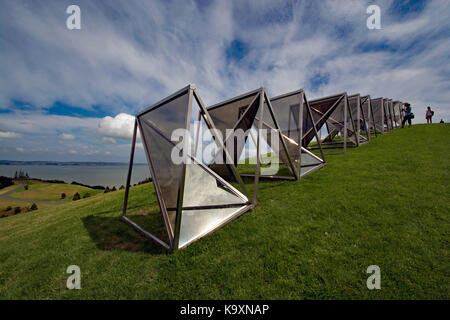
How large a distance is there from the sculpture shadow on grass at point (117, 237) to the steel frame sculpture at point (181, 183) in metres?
0.20

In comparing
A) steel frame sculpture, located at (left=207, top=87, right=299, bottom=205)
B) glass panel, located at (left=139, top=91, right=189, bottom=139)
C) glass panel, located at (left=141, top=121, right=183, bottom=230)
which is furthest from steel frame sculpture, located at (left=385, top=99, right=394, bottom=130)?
glass panel, located at (left=141, top=121, right=183, bottom=230)

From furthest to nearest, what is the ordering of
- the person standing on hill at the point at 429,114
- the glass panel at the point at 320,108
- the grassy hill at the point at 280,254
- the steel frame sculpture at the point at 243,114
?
the person standing on hill at the point at 429,114 < the glass panel at the point at 320,108 < the steel frame sculpture at the point at 243,114 < the grassy hill at the point at 280,254

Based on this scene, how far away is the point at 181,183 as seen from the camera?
13.4 feet

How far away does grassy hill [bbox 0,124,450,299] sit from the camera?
3100 millimetres

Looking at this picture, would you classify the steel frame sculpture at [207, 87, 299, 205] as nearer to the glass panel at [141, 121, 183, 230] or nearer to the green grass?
the glass panel at [141, 121, 183, 230]

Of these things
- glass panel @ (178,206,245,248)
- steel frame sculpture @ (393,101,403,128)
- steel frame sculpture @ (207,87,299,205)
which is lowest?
glass panel @ (178,206,245,248)

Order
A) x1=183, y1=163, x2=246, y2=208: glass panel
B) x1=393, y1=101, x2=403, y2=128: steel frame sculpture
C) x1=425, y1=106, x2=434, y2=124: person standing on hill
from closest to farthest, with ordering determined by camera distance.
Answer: x1=183, y1=163, x2=246, y2=208: glass panel → x1=425, y1=106, x2=434, y2=124: person standing on hill → x1=393, y1=101, x2=403, y2=128: steel frame sculpture

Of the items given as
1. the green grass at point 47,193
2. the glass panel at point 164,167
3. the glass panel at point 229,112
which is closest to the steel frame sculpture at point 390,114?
the glass panel at point 229,112

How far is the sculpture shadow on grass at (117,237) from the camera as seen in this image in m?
4.75

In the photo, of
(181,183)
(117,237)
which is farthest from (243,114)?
(117,237)

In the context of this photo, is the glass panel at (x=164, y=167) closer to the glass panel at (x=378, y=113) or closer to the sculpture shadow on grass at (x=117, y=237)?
the sculpture shadow on grass at (x=117, y=237)

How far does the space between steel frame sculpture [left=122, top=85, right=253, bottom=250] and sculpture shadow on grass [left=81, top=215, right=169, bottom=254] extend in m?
0.20

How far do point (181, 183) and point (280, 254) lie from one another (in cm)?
285
